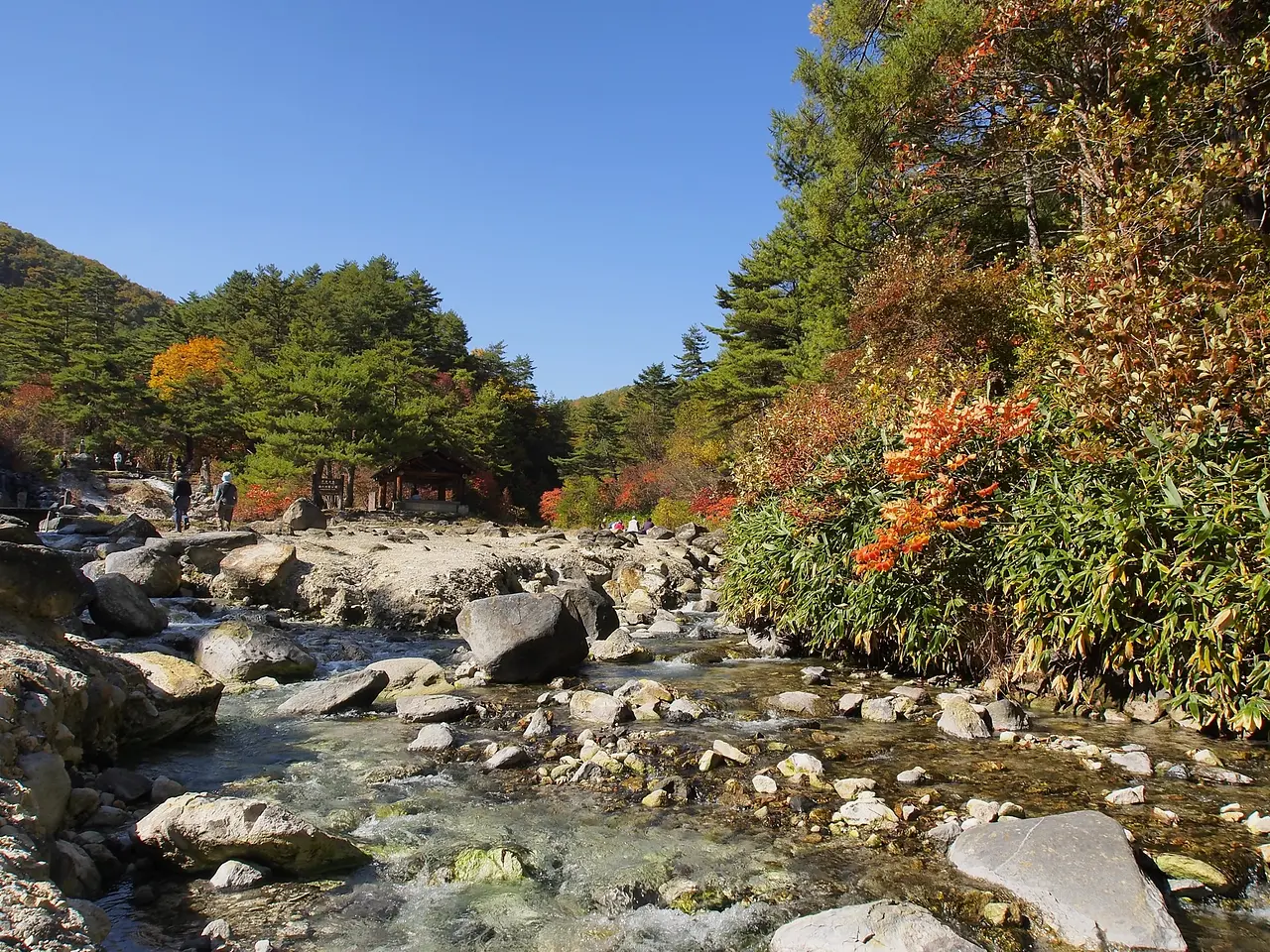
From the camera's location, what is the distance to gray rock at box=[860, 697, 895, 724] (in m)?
7.10

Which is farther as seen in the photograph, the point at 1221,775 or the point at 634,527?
the point at 634,527

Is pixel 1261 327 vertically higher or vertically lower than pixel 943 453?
higher

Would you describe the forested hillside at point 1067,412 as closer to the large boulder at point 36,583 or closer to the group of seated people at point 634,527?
the large boulder at point 36,583

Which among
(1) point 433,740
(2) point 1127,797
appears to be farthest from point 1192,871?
(1) point 433,740

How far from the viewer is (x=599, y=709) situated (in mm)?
7137

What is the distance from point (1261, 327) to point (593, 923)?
679cm

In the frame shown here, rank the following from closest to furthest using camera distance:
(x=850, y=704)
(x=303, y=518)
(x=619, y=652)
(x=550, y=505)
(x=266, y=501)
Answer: (x=850, y=704), (x=619, y=652), (x=303, y=518), (x=266, y=501), (x=550, y=505)

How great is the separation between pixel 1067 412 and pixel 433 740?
6.98 m

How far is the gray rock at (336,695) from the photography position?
7295mm

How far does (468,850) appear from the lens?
4375 mm

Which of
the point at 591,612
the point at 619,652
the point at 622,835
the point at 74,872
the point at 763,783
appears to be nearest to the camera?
the point at 74,872

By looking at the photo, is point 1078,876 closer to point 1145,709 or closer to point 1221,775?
point 1221,775

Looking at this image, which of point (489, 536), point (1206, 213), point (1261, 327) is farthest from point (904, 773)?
point (489, 536)

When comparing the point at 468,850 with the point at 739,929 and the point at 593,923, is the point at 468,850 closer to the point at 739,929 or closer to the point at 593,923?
the point at 593,923
